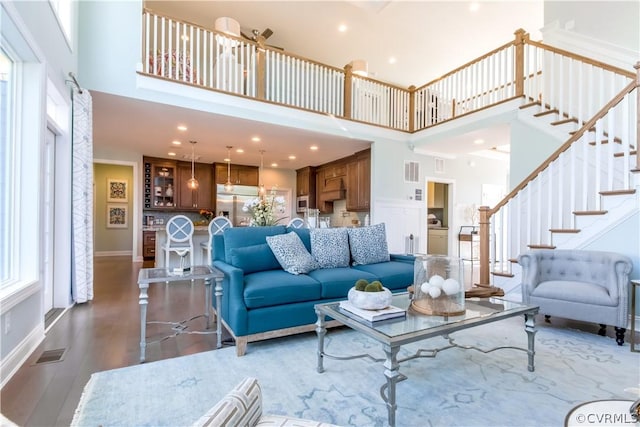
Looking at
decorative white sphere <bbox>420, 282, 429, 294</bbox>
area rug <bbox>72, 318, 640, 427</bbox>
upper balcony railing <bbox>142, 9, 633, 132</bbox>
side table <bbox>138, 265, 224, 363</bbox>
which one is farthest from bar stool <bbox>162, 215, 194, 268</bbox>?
decorative white sphere <bbox>420, 282, 429, 294</bbox>

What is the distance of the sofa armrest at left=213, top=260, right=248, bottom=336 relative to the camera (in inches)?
91.1

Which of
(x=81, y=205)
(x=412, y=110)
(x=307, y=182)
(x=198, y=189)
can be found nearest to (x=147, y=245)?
(x=198, y=189)

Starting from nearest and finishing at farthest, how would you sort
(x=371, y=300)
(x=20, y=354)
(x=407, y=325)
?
(x=407, y=325), (x=371, y=300), (x=20, y=354)

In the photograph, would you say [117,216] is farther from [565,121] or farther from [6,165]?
[565,121]

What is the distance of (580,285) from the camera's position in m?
2.89

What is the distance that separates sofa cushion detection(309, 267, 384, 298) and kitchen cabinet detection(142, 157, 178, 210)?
6.44 meters

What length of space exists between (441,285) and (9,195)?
3287 millimetres

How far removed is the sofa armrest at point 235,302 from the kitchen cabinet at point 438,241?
647cm

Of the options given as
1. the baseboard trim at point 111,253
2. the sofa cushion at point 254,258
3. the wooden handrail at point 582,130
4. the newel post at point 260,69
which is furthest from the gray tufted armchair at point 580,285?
the baseboard trim at point 111,253

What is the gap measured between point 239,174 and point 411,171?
471 centimetres

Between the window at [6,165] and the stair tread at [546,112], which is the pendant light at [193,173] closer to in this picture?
the window at [6,165]

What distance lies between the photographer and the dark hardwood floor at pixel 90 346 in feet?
5.53

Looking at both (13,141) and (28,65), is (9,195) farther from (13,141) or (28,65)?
(28,65)

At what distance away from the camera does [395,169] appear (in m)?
6.43
